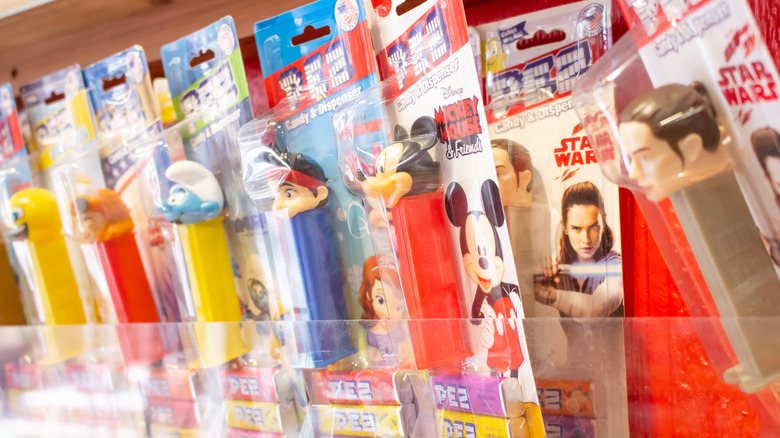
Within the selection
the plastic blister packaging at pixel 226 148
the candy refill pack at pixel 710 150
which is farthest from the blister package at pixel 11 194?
the candy refill pack at pixel 710 150

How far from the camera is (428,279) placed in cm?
62

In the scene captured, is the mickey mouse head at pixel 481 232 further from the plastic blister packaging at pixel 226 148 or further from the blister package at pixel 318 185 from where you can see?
the plastic blister packaging at pixel 226 148

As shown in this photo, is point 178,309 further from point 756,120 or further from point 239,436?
point 756,120

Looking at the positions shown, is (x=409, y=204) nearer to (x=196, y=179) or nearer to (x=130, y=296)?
(x=196, y=179)

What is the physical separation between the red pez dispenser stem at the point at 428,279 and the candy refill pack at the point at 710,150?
0.19 meters

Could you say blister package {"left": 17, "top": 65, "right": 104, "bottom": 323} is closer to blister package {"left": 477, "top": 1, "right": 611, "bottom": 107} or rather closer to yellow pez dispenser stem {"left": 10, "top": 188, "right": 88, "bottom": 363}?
yellow pez dispenser stem {"left": 10, "top": 188, "right": 88, "bottom": 363}

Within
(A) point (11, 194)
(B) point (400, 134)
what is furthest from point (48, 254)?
(B) point (400, 134)

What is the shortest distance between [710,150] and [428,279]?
285mm

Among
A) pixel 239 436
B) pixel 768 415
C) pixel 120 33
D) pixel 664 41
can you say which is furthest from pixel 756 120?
pixel 120 33

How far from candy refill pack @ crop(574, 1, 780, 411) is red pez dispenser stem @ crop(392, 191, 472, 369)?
0.64ft

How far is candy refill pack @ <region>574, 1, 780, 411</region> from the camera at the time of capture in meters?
0.42

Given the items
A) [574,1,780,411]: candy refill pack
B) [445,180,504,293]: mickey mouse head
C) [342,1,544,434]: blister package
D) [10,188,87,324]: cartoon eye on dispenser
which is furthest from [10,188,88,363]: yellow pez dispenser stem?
[574,1,780,411]: candy refill pack

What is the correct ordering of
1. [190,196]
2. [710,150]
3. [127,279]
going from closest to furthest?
1. [710,150]
2. [190,196]
3. [127,279]

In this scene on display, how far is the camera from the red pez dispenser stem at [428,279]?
60 cm
